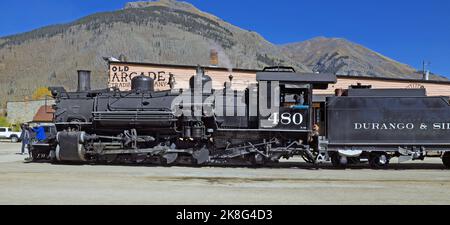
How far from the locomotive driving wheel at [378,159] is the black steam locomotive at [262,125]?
3 cm

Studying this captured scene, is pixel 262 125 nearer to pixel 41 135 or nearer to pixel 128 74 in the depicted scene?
pixel 41 135

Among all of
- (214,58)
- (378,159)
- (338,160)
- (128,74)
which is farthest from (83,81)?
(214,58)

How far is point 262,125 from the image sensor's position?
48.6 feet

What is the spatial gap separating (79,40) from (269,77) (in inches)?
5891

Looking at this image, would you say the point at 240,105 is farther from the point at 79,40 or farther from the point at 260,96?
the point at 79,40

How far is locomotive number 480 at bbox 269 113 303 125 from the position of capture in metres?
14.8

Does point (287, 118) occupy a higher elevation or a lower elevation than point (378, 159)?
higher

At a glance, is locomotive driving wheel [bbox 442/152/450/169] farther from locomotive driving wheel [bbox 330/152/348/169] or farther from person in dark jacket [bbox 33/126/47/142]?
person in dark jacket [bbox 33/126/47/142]

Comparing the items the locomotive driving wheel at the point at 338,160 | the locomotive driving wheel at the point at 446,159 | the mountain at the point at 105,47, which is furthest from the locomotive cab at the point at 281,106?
the mountain at the point at 105,47

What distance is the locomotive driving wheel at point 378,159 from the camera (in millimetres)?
15380

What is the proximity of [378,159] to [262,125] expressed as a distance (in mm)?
4250

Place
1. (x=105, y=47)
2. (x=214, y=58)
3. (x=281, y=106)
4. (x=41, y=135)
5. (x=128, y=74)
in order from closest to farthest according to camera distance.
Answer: (x=281, y=106)
(x=41, y=135)
(x=128, y=74)
(x=214, y=58)
(x=105, y=47)

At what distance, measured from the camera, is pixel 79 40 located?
15362 centimetres
